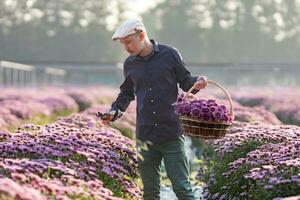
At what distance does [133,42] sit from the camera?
672cm

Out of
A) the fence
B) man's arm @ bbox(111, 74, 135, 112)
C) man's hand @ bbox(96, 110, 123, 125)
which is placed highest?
man's arm @ bbox(111, 74, 135, 112)

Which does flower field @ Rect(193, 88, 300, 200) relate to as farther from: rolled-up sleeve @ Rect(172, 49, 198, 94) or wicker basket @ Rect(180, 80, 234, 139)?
rolled-up sleeve @ Rect(172, 49, 198, 94)

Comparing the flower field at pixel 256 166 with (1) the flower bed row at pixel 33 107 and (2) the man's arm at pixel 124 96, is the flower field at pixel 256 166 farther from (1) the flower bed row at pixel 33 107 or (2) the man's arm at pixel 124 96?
(1) the flower bed row at pixel 33 107

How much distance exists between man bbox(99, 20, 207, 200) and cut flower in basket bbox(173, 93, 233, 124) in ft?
0.53

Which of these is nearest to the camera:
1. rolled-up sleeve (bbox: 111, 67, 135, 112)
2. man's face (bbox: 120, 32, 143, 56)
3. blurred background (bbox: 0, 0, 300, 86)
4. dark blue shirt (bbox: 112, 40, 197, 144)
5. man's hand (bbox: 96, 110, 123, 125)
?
man's face (bbox: 120, 32, 143, 56)

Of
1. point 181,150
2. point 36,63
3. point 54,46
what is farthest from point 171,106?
point 54,46

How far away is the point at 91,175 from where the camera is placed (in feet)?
21.7

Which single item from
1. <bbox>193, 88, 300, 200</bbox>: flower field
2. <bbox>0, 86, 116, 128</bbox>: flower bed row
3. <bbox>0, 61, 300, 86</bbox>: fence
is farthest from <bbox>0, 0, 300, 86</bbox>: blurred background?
<bbox>193, 88, 300, 200</bbox>: flower field

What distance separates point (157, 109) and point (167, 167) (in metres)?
0.54

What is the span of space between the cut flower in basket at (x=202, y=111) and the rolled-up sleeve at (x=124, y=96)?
683 mm

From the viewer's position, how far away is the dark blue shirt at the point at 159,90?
6895 mm

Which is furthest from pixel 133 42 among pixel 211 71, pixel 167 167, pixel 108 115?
pixel 211 71

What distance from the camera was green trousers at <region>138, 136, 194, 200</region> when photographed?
22.1 ft

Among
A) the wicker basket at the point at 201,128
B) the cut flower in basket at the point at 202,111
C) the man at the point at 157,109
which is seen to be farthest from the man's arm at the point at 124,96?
the wicker basket at the point at 201,128
